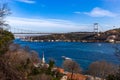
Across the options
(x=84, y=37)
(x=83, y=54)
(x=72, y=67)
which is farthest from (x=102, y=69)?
(x=84, y=37)

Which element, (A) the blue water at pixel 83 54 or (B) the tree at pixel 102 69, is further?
(A) the blue water at pixel 83 54

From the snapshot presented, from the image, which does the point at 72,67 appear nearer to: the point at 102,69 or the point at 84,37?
the point at 102,69

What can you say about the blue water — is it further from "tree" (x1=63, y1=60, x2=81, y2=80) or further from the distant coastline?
the distant coastline

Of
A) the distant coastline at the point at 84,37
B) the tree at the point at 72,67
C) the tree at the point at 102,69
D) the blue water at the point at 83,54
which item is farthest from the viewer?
the distant coastline at the point at 84,37

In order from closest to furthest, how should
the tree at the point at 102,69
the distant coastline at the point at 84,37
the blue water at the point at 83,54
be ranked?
the tree at the point at 102,69 < the blue water at the point at 83,54 < the distant coastline at the point at 84,37

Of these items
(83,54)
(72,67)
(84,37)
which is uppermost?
(72,67)

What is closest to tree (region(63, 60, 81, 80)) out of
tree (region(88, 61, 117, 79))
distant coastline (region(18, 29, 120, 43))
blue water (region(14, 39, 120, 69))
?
tree (region(88, 61, 117, 79))

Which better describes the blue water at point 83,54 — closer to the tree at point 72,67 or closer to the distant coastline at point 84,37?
the tree at point 72,67

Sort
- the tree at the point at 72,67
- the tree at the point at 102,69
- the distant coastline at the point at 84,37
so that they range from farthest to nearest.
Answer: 1. the distant coastline at the point at 84,37
2. the tree at the point at 72,67
3. the tree at the point at 102,69

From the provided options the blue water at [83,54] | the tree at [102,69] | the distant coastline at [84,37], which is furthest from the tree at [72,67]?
the distant coastline at [84,37]

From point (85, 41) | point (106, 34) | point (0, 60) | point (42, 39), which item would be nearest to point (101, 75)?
point (0, 60)

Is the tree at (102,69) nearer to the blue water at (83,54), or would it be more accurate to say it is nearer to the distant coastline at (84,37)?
the blue water at (83,54)

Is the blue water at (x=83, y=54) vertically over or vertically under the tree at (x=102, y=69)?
under
